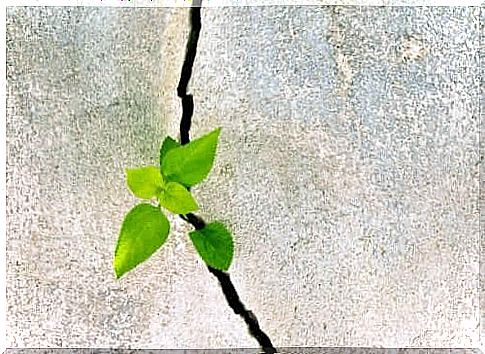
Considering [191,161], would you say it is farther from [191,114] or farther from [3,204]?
[3,204]

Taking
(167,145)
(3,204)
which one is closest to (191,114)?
(167,145)

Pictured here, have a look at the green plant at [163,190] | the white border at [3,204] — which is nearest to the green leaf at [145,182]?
the green plant at [163,190]

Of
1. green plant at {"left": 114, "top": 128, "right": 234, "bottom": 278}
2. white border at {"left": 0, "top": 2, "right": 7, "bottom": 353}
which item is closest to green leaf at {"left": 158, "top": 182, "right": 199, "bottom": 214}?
green plant at {"left": 114, "top": 128, "right": 234, "bottom": 278}

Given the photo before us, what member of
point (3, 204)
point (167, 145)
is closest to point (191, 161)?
point (167, 145)

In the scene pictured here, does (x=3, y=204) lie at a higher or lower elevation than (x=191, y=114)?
lower

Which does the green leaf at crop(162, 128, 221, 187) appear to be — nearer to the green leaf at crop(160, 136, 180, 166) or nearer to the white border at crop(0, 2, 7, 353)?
the green leaf at crop(160, 136, 180, 166)
